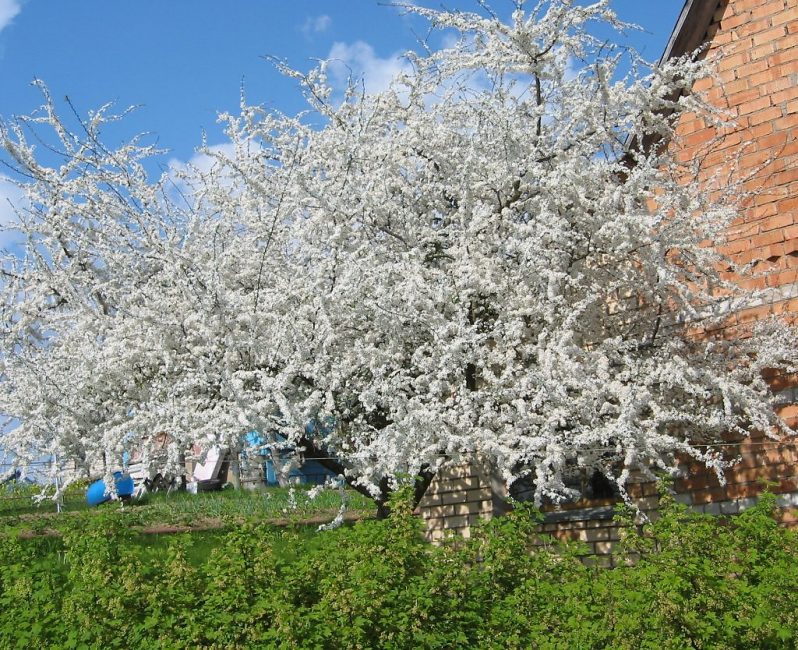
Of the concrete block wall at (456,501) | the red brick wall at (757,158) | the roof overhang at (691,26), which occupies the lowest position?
the concrete block wall at (456,501)

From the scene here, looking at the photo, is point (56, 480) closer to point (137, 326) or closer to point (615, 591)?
point (137, 326)

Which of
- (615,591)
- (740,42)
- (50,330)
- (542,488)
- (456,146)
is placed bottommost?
(615,591)

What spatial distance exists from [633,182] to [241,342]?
4.51m

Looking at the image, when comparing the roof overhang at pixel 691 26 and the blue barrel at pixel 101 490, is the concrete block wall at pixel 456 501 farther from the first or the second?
the roof overhang at pixel 691 26

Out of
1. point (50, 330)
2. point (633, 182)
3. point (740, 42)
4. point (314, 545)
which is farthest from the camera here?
point (50, 330)

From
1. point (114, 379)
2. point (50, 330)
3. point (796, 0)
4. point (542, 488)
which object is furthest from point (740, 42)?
point (50, 330)

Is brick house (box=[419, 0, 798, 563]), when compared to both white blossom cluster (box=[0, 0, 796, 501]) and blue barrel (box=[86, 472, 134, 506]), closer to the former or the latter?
white blossom cluster (box=[0, 0, 796, 501])

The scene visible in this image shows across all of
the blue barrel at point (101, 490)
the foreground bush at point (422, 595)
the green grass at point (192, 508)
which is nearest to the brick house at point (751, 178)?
the foreground bush at point (422, 595)

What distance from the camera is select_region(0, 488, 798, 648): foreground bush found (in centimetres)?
617

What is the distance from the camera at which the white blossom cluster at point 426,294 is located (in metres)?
9.38

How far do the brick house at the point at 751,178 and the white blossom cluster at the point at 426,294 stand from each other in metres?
0.37

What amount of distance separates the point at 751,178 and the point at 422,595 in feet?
22.8

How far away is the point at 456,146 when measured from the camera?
434 inches

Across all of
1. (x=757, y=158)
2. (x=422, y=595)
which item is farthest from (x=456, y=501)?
(x=422, y=595)
